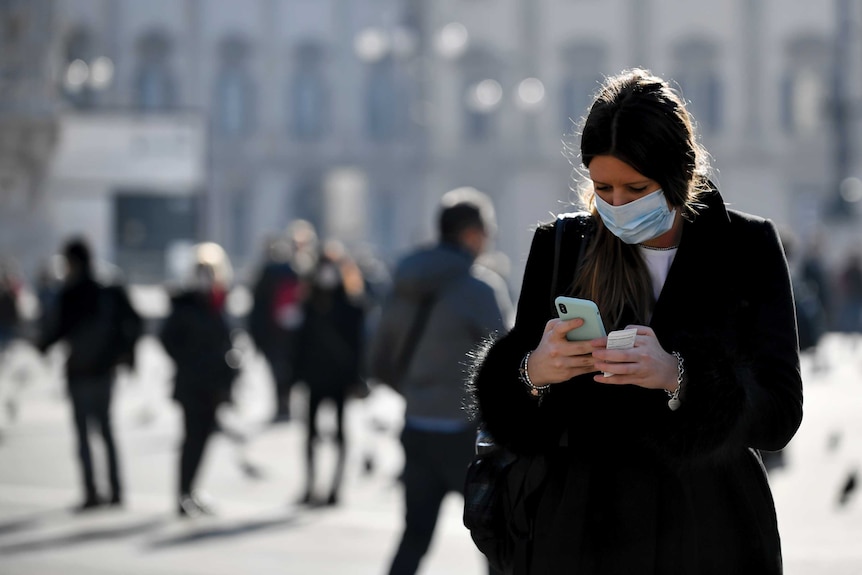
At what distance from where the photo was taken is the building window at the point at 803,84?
5372cm

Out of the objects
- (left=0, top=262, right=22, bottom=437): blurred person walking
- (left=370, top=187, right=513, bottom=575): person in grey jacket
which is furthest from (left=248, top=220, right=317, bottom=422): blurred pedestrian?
(left=0, top=262, right=22, bottom=437): blurred person walking

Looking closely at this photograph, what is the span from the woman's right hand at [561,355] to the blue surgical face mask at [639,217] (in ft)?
0.63

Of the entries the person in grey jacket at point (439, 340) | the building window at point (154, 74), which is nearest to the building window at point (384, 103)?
the building window at point (154, 74)

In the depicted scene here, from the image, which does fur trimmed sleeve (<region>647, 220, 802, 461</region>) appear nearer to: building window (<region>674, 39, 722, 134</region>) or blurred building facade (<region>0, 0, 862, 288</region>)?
blurred building facade (<region>0, 0, 862, 288</region>)

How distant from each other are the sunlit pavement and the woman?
4.80 meters

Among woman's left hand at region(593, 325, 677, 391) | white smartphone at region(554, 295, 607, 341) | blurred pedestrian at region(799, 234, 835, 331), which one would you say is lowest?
blurred pedestrian at region(799, 234, 835, 331)

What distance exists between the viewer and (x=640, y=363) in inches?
113

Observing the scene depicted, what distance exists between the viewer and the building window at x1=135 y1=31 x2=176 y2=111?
5528 centimetres

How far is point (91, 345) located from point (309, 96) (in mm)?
46280

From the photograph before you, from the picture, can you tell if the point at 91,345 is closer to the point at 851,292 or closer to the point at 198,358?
the point at 198,358

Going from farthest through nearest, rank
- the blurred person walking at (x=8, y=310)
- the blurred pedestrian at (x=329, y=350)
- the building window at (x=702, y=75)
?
the building window at (x=702, y=75) → the blurred person walking at (x=8, y=310) → the blurred pedestrian at (x=329, y=350)

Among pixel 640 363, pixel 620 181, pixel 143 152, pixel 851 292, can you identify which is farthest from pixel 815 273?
pixel 640 363

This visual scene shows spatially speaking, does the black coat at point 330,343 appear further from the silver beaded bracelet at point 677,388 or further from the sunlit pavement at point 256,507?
the silver beaded bracelet at point 677,388

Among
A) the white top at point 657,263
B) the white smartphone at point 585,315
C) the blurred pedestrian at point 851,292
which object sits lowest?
the blurred pedestrian at point 851,292
